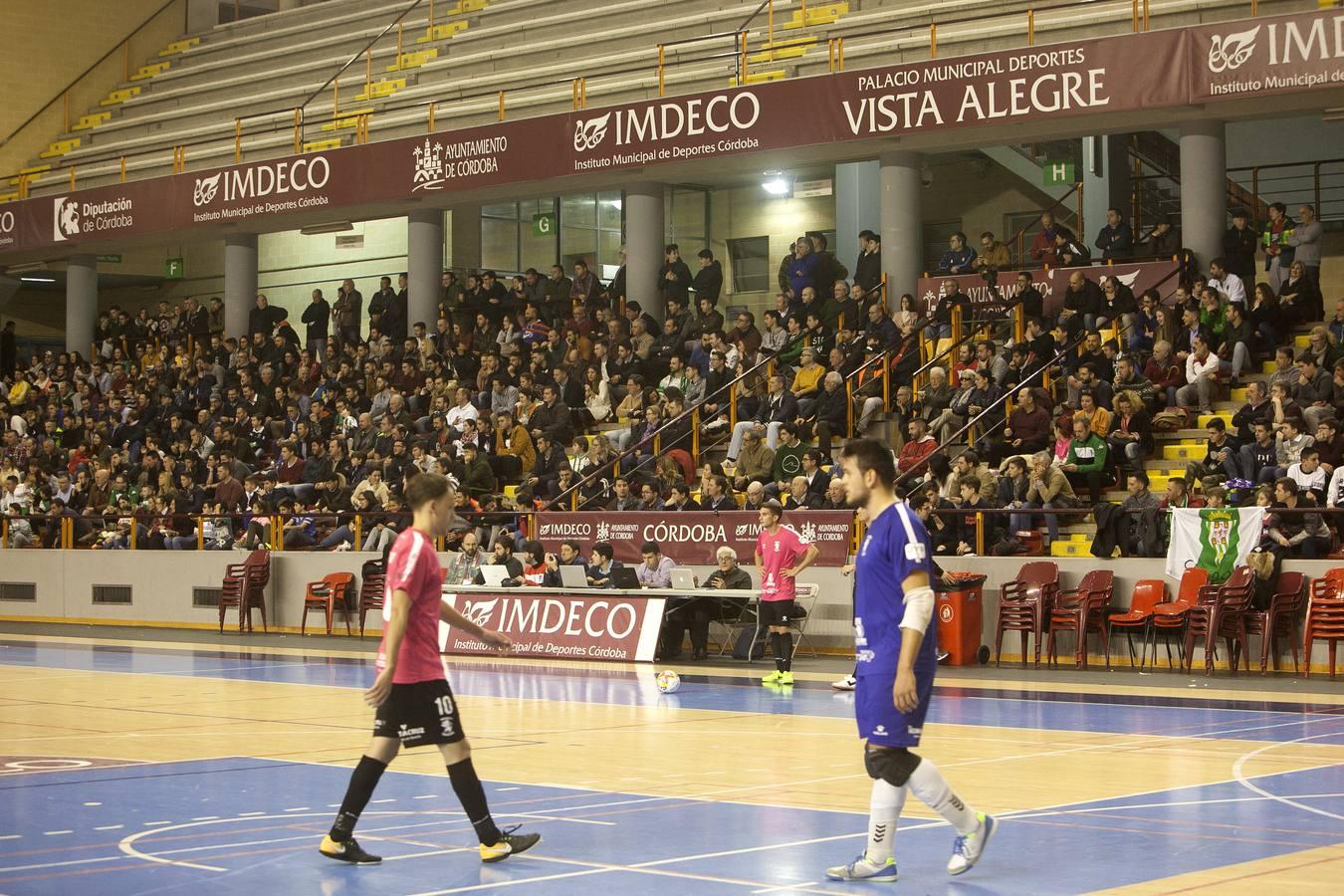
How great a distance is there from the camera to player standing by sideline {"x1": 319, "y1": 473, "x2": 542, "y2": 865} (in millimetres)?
7863

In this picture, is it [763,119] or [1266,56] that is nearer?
[1266,56]

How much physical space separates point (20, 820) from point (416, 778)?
2593 millimetres

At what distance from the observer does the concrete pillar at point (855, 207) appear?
3328 cm

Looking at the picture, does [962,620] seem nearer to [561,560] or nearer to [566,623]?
[566,623]

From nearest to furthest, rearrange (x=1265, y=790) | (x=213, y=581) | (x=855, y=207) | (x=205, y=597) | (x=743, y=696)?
1. (x=1265, y=790)
2. (x=743, y=696)
3. (x=213, y=581)
4. (x=205, y=597)
5. (x=855, y=207)

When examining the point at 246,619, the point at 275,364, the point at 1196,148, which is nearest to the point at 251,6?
the point at 275,364

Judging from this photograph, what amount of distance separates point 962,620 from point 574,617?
196 inches

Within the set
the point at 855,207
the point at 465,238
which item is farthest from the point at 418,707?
the point at 465,238

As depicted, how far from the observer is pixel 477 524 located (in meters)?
24.2

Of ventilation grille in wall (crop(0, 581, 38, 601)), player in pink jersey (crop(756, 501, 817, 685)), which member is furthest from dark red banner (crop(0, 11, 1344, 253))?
player in pink jersey (crop(756, 501, 817, 685))

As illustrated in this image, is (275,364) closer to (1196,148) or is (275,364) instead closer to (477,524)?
(477,524)

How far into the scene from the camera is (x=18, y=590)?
3138 cm

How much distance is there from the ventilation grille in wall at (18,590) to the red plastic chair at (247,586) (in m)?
5.89

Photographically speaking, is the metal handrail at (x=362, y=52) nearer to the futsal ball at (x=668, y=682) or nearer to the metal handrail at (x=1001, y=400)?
the metal handrail at (x=1001, y=400)
